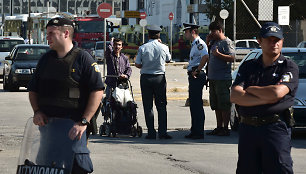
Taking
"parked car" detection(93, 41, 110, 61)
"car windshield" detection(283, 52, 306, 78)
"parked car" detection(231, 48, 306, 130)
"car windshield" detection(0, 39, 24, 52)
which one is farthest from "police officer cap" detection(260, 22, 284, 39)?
"parked car" detection(93, 41, 110, 61)

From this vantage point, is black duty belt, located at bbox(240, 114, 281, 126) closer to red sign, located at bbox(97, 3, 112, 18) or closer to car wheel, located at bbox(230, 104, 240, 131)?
car wheel, located at bbox(230, 104, 240, 131)

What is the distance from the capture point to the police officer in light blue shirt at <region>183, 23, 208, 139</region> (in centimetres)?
1255

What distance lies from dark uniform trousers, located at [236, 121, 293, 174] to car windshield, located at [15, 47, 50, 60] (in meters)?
19.8

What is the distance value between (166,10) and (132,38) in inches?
837

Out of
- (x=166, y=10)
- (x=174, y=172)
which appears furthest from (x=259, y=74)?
(x=166, y=10)

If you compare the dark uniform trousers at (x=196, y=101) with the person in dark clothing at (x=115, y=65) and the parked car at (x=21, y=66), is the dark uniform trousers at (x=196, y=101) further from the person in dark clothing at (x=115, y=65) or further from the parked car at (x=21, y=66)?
the parked car at (x=21, y=66)

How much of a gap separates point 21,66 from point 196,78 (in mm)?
13092

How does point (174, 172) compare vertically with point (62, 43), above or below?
below

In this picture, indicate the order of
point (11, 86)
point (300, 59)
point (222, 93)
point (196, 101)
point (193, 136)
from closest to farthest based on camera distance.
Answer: point (193, 136), point (196, 101), point (222, 93), point (300, 59), point (11, 86)

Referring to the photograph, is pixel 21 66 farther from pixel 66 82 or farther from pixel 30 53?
pixel 66 82

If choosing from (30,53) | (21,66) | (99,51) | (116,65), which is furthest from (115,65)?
(99,51)

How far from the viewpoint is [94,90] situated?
6.07 m

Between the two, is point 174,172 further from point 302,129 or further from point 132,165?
point 302,129

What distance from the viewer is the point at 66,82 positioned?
6031mm
